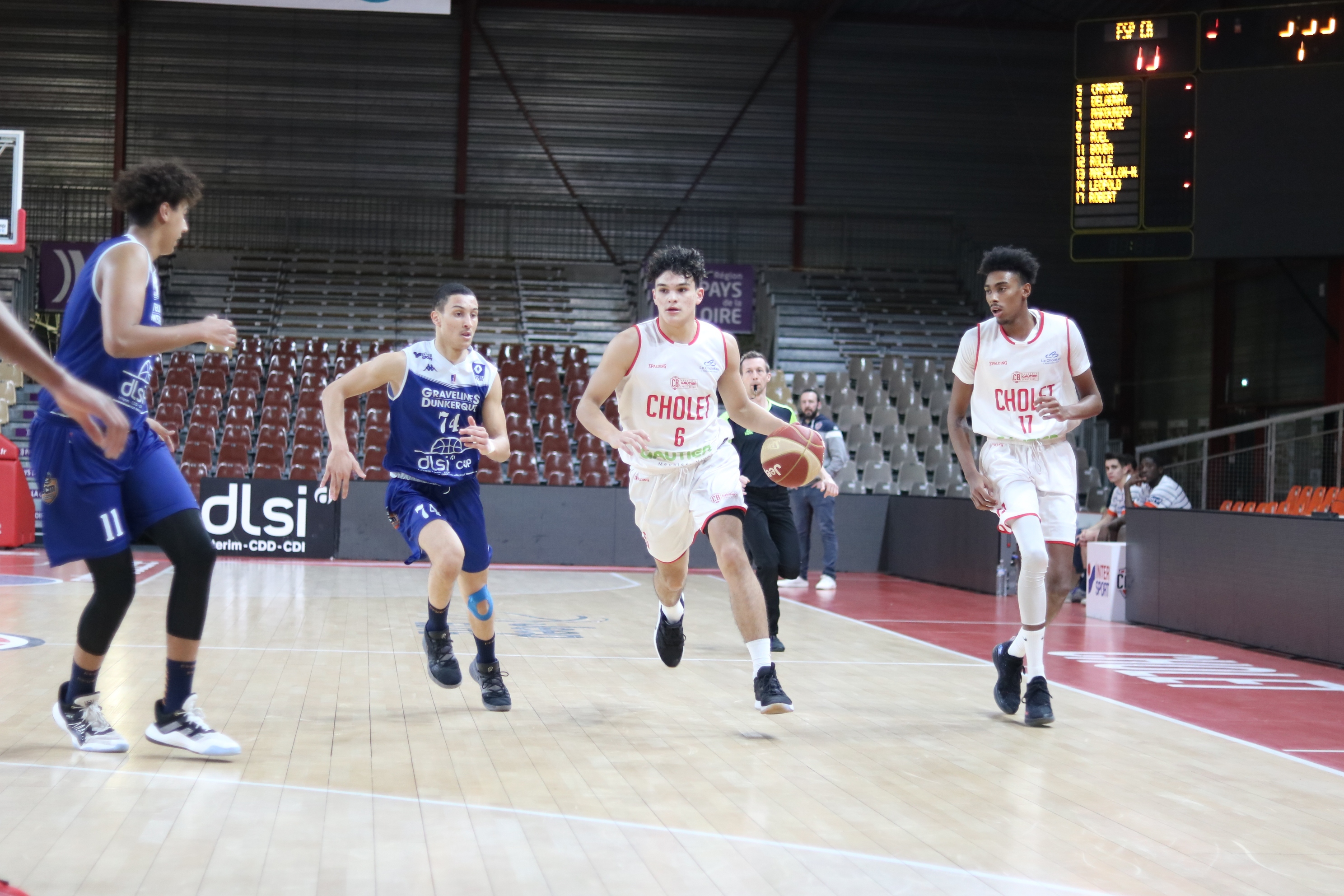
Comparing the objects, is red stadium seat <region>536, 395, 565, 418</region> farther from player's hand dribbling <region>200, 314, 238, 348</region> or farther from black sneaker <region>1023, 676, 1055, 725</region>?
player's hand dribbling <region>200, 314, 238, 348</region>

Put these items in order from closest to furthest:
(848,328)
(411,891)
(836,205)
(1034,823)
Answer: (411,891)
(1034,823)
(848,328)
(836,205)

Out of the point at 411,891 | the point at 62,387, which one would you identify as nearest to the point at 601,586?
the point at 411,891

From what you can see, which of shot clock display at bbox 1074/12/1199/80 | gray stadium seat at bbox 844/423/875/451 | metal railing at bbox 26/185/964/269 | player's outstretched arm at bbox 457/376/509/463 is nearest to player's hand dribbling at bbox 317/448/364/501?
player's outstretched arm at bbox 457/376/509/463

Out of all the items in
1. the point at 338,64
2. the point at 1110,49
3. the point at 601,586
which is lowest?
the point at 601,586

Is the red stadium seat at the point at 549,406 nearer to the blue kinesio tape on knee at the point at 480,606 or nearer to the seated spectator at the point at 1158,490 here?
the seated spectator at the point at 1158,490

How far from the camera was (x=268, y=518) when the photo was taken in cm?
1495

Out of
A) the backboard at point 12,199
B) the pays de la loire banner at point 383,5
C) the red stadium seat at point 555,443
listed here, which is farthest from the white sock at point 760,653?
the red stadium seat at point 555,443

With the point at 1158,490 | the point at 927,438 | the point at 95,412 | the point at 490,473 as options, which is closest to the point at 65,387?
the point at 95,412

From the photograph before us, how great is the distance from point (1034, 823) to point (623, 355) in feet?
8.58

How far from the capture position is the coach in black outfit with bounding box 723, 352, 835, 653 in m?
7.66

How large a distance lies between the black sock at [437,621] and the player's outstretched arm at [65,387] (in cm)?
305

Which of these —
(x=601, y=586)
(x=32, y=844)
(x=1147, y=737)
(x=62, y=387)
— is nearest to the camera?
(x=62, y=387)

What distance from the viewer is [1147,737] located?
5543mm

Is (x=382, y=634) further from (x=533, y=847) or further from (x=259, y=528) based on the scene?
(x=259, y=528)
